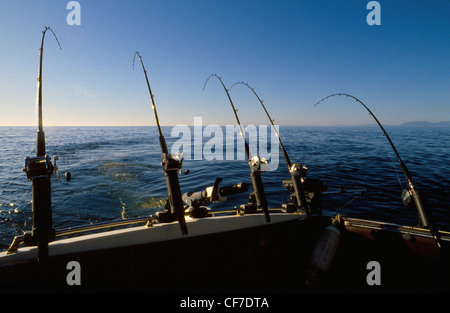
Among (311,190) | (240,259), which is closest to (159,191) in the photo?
(240,259)

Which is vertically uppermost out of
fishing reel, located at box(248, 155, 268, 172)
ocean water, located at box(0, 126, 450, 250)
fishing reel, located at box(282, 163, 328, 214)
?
fishing reel, located at box(248, 155, 268, 172)

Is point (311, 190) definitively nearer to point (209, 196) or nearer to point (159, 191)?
point (209, 196)

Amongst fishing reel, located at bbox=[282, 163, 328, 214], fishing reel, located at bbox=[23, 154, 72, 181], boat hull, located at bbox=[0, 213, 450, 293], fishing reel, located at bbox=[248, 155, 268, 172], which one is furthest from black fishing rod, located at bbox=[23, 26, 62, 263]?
fishing reel, located at bbox=[282, 163, 328, 214]

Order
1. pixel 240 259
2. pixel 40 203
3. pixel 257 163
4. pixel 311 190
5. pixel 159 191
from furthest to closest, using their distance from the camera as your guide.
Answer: pixel 159 191
pixel 311 190
pixel 240 259
pixel 257 163
pixel 40 203

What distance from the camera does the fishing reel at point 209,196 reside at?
2.71 m

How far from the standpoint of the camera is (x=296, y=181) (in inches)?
128

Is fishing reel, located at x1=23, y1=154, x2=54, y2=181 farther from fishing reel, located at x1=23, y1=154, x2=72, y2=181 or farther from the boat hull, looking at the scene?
the boat hull

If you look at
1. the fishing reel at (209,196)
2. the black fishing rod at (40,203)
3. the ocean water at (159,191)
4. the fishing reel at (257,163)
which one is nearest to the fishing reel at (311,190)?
the ocean water at (159,191)

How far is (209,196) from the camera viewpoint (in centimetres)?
277

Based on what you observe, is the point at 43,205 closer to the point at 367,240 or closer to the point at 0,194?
the point at 367,240

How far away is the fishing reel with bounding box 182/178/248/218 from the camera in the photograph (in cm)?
271

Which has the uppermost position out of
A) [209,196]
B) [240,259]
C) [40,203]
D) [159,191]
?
[40,203]

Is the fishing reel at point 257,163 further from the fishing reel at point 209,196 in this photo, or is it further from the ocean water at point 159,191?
the ocean water at point 159,191
